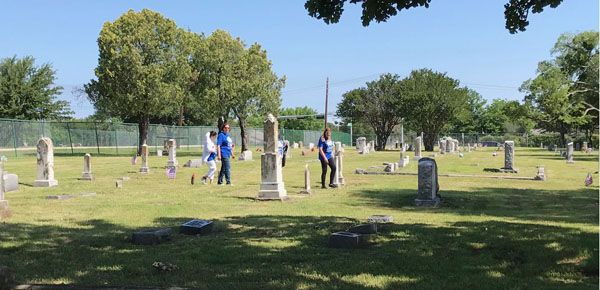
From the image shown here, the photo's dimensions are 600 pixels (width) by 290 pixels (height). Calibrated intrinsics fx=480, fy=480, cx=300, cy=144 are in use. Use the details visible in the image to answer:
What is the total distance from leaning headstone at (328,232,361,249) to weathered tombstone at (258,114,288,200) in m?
5.50

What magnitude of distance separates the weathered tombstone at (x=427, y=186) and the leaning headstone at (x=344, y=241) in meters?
5.10

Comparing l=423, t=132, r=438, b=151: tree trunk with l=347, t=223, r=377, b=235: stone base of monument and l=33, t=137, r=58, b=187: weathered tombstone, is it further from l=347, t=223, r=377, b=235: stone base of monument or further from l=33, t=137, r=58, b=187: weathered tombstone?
l=347, t=223, r=377, b=235: stone base of monument

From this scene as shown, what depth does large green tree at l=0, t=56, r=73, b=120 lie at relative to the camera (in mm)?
44062

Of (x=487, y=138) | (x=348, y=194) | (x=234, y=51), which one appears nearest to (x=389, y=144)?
(x=487, y=138)

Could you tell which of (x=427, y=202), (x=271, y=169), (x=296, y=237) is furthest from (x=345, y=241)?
(x=271, y=169)

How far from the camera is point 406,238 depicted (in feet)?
22.7

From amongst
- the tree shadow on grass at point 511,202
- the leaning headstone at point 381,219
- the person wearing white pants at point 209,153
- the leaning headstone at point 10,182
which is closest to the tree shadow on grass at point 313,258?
the leaning headstone at point 381,219

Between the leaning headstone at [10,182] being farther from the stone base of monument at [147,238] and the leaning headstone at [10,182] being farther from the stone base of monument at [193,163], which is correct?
the stone base of monument at [193,163]

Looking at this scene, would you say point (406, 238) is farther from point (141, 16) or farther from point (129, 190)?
point (141, 16)

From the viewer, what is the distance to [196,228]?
7480 mm

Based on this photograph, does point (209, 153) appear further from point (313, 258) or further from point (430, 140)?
point (430, 140)

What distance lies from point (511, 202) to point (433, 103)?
44.5 metres

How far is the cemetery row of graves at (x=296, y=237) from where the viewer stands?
507 centimetres

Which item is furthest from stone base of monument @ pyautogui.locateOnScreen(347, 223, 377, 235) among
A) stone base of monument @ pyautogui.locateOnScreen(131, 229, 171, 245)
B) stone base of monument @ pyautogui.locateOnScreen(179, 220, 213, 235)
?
stone base of monument @ pyautogui.locateOnScreen(131, 229, 171, 245)
